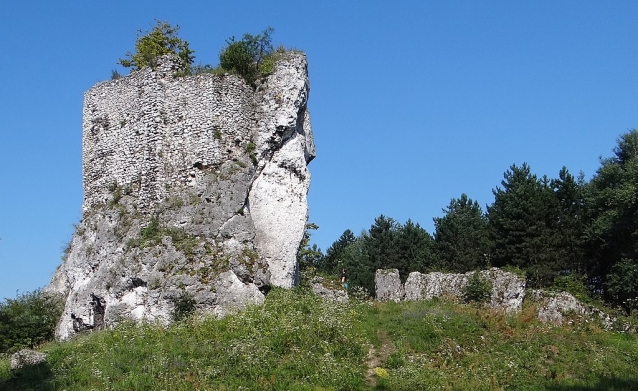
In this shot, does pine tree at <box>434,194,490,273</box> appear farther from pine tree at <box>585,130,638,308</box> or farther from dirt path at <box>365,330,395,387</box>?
dirt path at <box>365,330,395,387</box>

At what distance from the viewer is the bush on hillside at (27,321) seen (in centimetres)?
2427

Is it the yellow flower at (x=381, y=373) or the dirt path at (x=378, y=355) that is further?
the dirt path at (x=378, y=355)

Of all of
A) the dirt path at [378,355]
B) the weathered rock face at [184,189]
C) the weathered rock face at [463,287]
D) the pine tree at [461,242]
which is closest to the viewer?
the dirt path at [378,355]

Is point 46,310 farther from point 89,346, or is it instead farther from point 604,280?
point 604,280

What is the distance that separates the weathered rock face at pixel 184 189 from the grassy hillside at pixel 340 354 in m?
2.51

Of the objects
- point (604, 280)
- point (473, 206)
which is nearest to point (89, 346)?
point (604, 280)

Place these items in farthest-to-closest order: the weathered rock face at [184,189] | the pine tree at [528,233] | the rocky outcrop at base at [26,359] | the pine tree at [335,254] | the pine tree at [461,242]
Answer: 1. the pine tree at [335,254]
2. the pine tree at [461,242]
3. the pine tree at [528,233]
4. the weathered rock face at [184,189]
5. the rocky outcrop at base at [26,359]

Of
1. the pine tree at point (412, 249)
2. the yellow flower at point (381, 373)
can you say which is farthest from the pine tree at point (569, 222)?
the yellow flower at point (381, 373)

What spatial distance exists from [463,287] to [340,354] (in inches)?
441

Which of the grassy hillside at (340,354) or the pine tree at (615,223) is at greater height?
the pine tree at (615,223)

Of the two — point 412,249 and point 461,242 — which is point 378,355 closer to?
point 461,242

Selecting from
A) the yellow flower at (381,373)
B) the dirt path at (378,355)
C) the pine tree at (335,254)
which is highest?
the pine tree at (335,254)

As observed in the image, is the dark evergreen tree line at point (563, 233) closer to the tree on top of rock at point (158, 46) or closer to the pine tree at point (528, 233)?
the pine tree at point (528, 233)

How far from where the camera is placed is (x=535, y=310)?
969 inches
